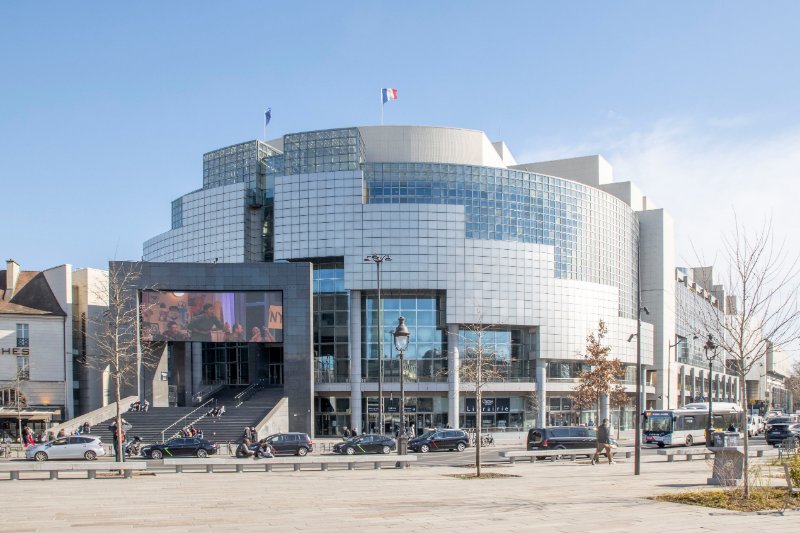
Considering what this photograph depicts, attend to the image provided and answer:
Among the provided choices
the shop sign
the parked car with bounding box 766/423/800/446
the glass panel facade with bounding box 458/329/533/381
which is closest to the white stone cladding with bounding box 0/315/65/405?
the shop sign

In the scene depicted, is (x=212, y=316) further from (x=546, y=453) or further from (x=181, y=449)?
(x=546, y=453)

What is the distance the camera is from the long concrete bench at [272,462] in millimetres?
33156

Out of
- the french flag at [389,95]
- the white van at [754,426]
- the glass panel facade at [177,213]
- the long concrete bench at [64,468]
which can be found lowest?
the white van at [754,426]

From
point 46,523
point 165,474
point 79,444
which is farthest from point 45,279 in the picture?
point 46,523

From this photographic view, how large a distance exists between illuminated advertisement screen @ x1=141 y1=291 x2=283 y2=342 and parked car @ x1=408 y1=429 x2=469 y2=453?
18177 millimetres

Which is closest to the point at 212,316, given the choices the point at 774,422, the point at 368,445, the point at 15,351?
the point at 15,351

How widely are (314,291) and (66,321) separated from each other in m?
21.5

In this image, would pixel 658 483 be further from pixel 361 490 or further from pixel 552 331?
pixel 552 331

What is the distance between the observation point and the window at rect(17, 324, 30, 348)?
67.3 metres

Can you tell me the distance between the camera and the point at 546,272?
78438mm

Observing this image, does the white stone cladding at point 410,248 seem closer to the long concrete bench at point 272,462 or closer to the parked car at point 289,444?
the parked car at point 289,444

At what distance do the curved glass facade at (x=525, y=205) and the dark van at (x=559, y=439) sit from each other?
31.3 metres

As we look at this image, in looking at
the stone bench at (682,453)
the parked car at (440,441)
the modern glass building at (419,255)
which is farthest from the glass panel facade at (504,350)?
the stone bench at (682,453)

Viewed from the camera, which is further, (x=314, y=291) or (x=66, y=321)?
(x=314, y=291)
